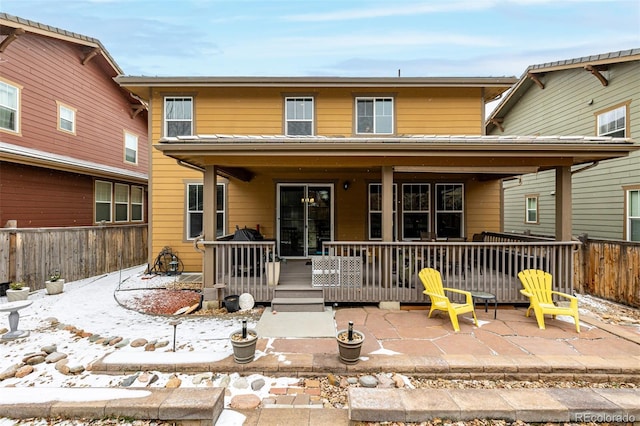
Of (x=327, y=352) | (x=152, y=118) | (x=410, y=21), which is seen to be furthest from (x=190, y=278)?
(x=410, y=21)

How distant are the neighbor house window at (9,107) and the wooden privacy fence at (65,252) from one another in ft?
11.5

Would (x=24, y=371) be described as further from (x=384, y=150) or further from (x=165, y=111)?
(x=165, y=111)

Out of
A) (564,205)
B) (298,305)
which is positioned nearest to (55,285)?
(298,305)

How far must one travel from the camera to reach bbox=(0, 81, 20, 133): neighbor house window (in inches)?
311

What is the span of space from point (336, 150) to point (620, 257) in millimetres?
6680

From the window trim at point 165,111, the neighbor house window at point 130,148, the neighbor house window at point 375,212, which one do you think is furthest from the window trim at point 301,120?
the neighbor house window at point 130,148

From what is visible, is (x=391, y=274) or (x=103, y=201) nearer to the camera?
(x=391, y=274)

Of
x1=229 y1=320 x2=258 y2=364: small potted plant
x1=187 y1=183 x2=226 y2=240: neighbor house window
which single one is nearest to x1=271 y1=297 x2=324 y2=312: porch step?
x1=229 y1=320 x2=258 y2=364: small potted plant

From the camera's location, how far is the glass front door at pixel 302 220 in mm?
8234

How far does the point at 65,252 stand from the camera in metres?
7.52

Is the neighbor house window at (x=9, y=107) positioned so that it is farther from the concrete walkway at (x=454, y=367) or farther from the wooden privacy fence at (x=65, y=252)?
the concrete walkway at (x=454, y=367)

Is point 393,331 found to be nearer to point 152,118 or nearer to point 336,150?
point 336,150

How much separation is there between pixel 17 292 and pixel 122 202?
599 cm

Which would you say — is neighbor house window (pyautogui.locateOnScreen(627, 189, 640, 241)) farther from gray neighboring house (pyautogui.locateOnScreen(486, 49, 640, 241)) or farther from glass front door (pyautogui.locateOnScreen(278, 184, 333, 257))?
glass front door (pyautogui.locateOnScreen(278, 184, 333, 257))
